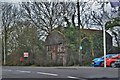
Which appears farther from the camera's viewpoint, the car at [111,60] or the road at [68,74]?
the car at [111,60]

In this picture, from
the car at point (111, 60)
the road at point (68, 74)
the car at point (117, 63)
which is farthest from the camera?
the car at point (111, 60)

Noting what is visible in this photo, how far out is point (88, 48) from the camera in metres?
32.8

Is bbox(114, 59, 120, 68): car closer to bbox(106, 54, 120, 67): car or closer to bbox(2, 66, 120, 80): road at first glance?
bbox(106, 54, 120, 67): car

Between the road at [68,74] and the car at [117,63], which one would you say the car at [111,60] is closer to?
the car at [117,63]

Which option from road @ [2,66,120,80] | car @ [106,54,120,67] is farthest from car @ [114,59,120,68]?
road @ [2,66,120,80]

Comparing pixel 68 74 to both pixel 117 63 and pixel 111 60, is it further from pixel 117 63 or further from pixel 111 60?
pixel 111 60

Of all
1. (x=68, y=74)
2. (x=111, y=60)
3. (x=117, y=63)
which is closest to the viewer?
(x=68, y=74)

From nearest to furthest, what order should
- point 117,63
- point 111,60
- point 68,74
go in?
point 68,74 < point 117,63 < point 111,60

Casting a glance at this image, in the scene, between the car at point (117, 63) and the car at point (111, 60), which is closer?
the car at point (117, 63)

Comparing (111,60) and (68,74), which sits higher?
(111,60)

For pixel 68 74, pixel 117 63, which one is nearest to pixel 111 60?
pixel 117 63

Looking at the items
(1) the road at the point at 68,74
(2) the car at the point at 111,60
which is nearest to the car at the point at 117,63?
(2) the car at the point at 111,60

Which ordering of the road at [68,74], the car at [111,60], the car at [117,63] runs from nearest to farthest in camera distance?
the road at [68,74] < the car at [117,63] < the car at [111,60]

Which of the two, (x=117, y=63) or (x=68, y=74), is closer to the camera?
(x=68, y=74)
